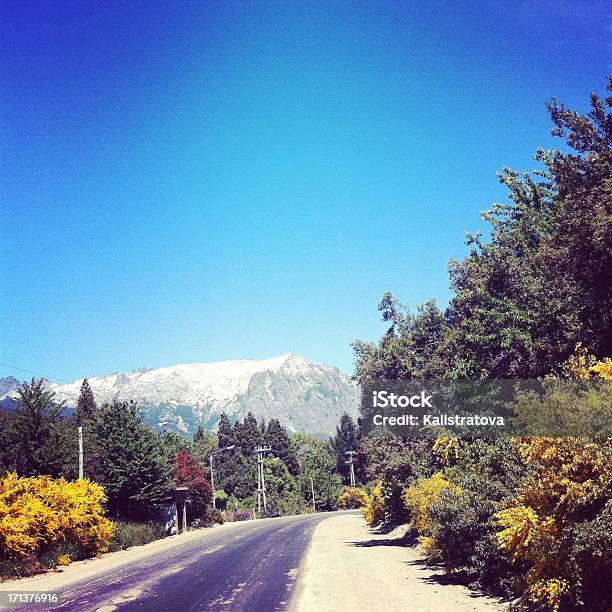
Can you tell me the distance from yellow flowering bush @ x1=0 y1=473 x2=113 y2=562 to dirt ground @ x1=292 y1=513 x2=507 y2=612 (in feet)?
33.8

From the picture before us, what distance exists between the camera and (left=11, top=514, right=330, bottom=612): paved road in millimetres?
12884

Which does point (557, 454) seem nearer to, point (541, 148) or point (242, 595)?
point (242, 595)

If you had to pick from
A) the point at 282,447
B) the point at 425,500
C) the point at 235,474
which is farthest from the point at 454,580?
the point at 282,447

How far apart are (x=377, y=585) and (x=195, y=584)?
5.16m

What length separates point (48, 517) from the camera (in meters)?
22.4

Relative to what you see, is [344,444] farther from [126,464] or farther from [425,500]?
[425,500]

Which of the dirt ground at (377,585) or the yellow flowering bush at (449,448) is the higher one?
the yellow flowering bush at (449,448)

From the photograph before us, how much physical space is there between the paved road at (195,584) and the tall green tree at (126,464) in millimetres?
9796

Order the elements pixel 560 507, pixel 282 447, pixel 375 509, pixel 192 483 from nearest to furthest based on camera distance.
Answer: pixel 560 507 → pixel 375 509 → pixel 192 483 → pixel 282 447

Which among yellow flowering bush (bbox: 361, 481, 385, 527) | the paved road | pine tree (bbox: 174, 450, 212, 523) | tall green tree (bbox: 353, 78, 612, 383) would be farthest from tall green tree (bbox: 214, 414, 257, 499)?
the paved road

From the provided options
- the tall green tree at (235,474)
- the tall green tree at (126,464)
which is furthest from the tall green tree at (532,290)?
the tall green tree at (235,474)

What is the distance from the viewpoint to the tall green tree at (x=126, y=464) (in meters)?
34.1

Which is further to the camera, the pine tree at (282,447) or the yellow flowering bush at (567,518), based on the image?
the pine tree at (282,447)

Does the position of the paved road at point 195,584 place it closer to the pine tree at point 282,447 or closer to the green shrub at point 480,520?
the green shrub at point 480,520
